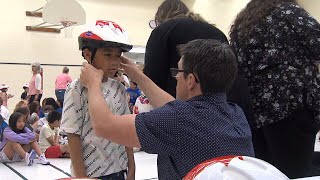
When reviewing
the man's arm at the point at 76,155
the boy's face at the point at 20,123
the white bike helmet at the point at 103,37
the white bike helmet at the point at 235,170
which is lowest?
the boy's face at the point at 20,123

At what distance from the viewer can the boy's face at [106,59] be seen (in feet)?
5.54

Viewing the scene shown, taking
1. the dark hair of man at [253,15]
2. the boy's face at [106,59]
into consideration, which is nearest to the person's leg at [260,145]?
the dark hair of man at [253,15]

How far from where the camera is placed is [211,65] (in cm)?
131

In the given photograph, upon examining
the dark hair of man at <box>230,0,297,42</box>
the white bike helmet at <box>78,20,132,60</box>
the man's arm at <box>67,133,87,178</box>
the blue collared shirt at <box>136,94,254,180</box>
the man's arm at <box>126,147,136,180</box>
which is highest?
the dark hair of man at <box>230,0,297,42</box>

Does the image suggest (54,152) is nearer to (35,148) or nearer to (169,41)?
(35,148)

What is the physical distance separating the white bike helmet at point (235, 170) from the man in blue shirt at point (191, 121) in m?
0.57

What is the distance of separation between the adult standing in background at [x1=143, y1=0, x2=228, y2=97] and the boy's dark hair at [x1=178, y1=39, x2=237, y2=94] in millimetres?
629

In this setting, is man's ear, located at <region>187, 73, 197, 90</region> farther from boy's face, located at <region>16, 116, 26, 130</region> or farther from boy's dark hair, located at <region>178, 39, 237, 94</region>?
boy's face, located at <region>16, 116, 26, 130</region>

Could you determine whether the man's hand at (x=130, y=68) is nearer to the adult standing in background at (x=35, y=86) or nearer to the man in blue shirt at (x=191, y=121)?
the man in blue shirt at (x=191, y=121)

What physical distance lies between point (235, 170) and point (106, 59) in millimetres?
1156

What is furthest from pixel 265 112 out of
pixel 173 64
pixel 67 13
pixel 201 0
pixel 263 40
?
pixel 201 0

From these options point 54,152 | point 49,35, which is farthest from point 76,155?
point 49,35

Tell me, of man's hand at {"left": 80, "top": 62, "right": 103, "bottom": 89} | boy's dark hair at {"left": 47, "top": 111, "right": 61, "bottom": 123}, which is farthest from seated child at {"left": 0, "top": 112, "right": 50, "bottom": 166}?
man's hand at {"left": 80, "top": 62, "right": 103, "bottom": 89}

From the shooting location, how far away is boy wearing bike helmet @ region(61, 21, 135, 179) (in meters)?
1.65
